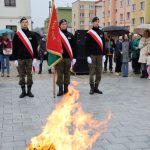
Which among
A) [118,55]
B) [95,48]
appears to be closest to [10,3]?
[118,55]

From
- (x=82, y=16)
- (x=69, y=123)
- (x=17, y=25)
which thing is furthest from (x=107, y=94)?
(x=82, y=16)

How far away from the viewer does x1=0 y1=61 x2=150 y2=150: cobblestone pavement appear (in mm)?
5395

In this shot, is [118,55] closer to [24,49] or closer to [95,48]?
[95,48]

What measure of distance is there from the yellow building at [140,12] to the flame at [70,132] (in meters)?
48.5

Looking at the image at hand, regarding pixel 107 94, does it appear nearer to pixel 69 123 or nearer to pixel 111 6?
pixel 69 123

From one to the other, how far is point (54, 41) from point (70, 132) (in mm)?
3681

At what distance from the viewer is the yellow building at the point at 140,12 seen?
5481 cm

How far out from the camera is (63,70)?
9.24 m

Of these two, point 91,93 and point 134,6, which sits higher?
point 134,6

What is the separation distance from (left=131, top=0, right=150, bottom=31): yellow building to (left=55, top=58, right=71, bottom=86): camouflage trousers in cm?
4609

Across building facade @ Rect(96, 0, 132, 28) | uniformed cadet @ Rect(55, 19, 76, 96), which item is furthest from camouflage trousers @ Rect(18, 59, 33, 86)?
building facade @ Rect(96, 0, 132, 28)

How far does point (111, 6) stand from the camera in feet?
238

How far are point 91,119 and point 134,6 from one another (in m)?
55.8

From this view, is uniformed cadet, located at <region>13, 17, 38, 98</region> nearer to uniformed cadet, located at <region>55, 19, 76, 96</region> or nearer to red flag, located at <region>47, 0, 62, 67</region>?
red flag, located at <region>47, 0, 62, 67</region>
